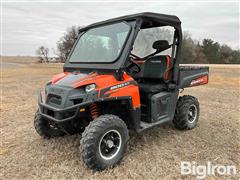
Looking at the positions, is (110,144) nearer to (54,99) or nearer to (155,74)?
(54,99)

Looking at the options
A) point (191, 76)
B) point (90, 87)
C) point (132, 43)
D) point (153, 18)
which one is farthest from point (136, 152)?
point (153, 18)

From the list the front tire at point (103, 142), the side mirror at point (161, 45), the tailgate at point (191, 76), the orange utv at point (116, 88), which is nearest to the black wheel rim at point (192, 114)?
Result: the orange utv at point (116, 88)

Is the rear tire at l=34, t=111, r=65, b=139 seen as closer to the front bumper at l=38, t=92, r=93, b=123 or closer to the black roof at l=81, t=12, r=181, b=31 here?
the front bumper at l=38, t=92, r=93, b=123

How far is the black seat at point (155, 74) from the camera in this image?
13.9 feet

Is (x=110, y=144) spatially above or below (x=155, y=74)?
below

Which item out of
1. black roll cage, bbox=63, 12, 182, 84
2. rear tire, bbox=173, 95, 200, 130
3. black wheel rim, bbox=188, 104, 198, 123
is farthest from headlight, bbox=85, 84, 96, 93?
black wheel rim, bbox=188, 104, 198, 123

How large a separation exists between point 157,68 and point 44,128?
231 centimetres

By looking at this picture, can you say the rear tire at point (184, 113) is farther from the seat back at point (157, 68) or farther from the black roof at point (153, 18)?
the black roof at point (153, 18)

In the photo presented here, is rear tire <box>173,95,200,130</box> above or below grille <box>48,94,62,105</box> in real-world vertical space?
below

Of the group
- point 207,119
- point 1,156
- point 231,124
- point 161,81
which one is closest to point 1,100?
point 1,156

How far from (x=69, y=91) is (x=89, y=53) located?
1.00 metres

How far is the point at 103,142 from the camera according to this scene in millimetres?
3254

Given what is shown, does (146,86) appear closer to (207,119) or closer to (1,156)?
(207,119)

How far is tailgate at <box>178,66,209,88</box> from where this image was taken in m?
4.50
